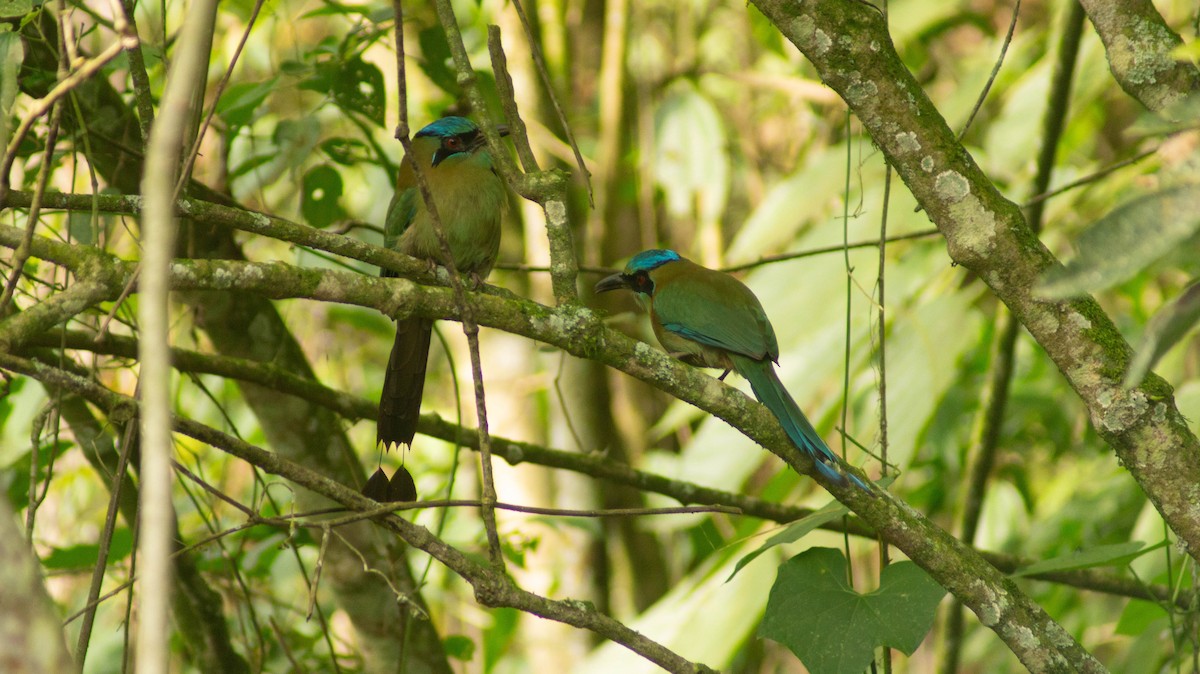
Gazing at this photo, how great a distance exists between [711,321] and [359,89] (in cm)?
130

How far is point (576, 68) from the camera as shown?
7082 mm

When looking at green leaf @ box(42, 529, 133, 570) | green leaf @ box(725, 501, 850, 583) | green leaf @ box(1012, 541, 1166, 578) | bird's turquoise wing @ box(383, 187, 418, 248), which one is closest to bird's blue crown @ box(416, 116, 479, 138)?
bird's turquoise wing @ box(383, 187, 418, 248)

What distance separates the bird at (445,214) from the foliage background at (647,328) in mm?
137

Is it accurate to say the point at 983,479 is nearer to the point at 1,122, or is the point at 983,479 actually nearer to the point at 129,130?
the point at 129,130

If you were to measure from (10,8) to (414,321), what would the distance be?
1474 mm

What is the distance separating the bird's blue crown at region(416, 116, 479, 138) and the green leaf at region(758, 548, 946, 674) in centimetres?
203

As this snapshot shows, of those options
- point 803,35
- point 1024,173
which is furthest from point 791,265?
point 803,35

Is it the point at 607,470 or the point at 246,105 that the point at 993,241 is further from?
the point at 246,105

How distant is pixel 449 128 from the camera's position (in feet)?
12.4

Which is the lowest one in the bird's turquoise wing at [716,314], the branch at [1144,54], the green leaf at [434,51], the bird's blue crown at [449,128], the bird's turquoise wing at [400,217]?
the branch at [1144,54]

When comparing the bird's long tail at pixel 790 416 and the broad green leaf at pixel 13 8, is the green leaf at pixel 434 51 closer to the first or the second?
the bird's long tail at pixel 790 416

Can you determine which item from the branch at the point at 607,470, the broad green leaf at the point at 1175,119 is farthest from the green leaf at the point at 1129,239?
the branch at the point at 607,470

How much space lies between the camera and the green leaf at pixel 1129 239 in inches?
42.1

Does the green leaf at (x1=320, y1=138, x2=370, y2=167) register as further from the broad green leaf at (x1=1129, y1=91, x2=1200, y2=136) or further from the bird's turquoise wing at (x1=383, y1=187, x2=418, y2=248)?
the broad green leaf at (x1=1129, y1=91, x2=1200, y2=136)
